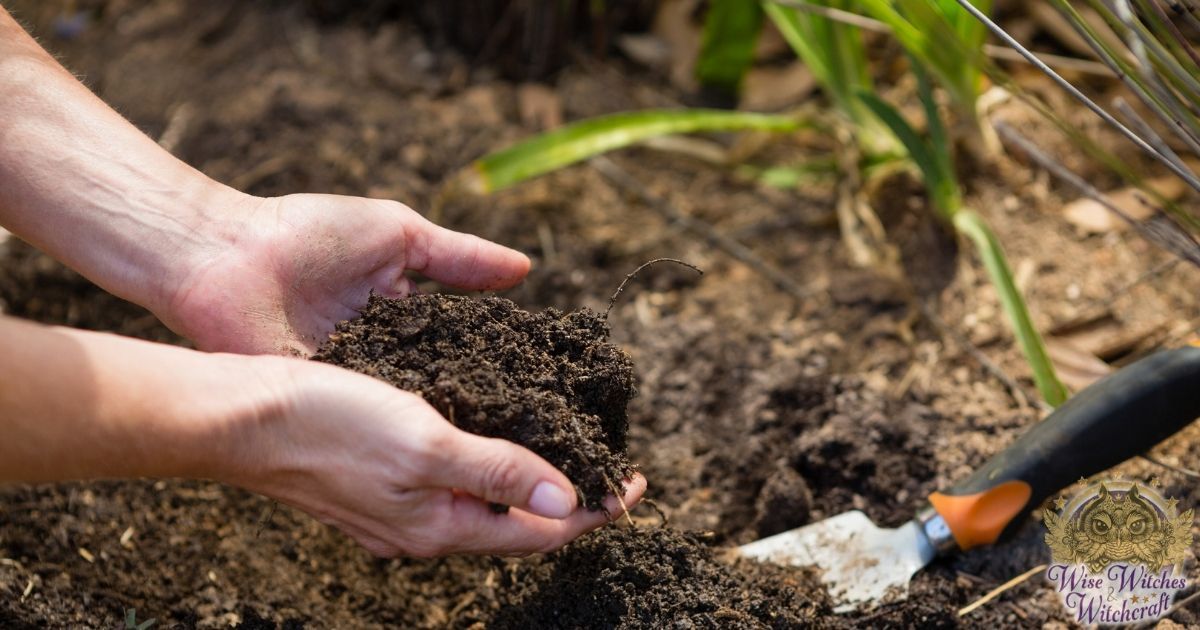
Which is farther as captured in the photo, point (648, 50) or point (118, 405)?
point (648, 50)

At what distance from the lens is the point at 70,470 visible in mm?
965

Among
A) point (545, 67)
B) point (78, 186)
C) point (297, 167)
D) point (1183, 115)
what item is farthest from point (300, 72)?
point (1183, 115)

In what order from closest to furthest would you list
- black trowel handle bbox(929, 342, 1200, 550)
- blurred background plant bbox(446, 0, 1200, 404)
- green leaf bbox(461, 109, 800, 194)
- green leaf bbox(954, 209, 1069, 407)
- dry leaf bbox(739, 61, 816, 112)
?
black trowel handle bbox(929, 342, 1200, 550) → green leaf bbox(954, 209, 1069, 407) → blurred background plant bbox(446, 0, 1200, 404) → green leaf bbox(461, 109, 800, 194) → dry leaf bbox(739, 61, 816, 112)

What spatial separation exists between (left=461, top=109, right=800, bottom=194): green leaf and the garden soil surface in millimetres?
159

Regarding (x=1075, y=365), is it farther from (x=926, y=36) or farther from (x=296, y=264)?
(x=296, y=264)

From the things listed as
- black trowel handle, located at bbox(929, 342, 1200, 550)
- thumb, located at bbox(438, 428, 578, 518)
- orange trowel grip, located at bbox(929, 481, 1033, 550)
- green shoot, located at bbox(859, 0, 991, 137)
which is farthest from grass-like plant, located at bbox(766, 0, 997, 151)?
thumb, located at bbox(438, 428, 578, 518)

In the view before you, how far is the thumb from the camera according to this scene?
40.5 inches

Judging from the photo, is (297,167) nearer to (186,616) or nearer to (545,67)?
(545,67)

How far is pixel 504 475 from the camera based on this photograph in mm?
1044

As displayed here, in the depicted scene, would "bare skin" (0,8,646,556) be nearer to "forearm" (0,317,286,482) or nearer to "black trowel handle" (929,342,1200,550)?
"forearm" (0,317,286,482)

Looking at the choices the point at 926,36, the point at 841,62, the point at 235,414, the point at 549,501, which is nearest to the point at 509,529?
the point at 549,501

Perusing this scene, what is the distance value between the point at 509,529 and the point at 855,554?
0.53 metres

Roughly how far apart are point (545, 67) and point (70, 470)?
1.67 metres
